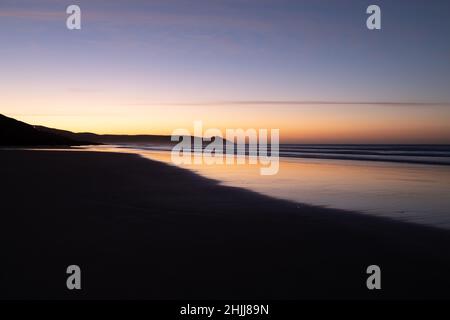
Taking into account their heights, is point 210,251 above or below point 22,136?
below

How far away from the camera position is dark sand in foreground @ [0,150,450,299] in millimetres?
5961

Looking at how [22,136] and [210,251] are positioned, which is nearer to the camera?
[210,251]

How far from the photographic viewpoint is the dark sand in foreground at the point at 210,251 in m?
5.96

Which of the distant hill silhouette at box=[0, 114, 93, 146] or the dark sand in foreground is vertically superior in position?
the distant hill silhouette at box=[0, 114, 93, 146]

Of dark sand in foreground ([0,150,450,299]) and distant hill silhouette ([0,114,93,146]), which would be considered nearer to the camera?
dark sand in foreground ([0,150,450,299])

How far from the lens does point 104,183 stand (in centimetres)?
1844

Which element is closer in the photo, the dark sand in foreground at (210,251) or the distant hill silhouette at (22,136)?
the dark sand in foreground at (210,251)

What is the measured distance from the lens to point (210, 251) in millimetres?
7773

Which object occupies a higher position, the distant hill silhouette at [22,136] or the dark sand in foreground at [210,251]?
the distant hill silhouette at [22,136]

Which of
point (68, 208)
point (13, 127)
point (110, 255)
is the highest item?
point (13, 127)

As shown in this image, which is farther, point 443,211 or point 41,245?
point 443,211
